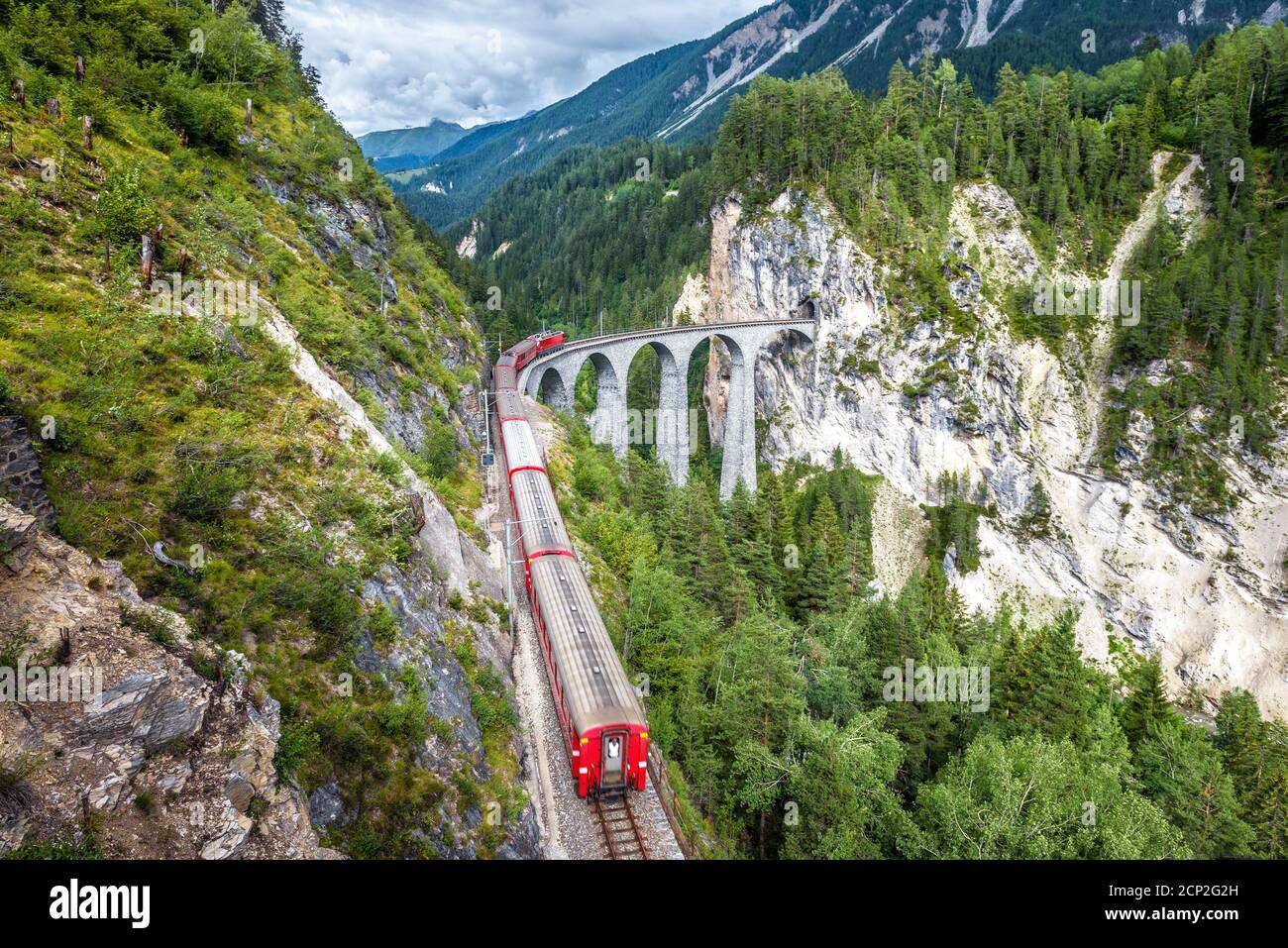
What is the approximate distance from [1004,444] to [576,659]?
60587 millimetres

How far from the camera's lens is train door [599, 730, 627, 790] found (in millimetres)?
17516

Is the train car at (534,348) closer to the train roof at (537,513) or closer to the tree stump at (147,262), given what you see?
the train roof at (537,513)

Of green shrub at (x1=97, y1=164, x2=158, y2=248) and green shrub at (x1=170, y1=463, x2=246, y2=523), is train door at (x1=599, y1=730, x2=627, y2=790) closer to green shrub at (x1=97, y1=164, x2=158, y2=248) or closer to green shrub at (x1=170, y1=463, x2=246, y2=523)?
green shrub at (x1=170, y1=463, x2=246, y2=523)

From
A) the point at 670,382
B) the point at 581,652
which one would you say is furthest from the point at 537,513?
the point at 670,382

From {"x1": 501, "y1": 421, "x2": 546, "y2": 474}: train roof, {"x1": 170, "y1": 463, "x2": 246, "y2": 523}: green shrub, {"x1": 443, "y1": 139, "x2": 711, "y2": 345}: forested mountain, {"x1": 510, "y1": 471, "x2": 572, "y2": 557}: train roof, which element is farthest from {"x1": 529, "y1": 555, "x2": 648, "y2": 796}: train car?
{"x1": 443, "y1": 139, "x2": 711, "y2": 345}: forested mountain

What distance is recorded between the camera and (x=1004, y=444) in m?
65.5

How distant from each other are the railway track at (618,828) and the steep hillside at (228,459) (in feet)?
7.00

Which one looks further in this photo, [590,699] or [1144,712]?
[1144,712]

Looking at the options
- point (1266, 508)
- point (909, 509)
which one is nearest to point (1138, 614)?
point (1266, 508)

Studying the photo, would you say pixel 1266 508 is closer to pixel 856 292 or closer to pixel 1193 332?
pixel 1193 332

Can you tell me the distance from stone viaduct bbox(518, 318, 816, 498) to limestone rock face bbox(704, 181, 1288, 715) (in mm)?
5234

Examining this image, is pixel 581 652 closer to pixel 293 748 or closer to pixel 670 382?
pixel 293 748

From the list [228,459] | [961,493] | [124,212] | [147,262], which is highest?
[124,212]
